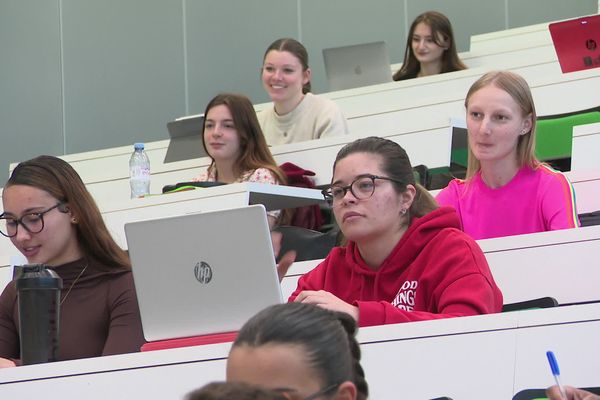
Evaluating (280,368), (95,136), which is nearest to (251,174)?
(280,368)

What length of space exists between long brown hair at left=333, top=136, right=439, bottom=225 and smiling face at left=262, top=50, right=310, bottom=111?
3.13 metres

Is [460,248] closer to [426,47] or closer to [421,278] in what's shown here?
[421,278]

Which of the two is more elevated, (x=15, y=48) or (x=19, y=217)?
(x=15, y=48)

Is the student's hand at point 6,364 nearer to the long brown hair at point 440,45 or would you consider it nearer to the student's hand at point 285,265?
the student's hand at point 285,265

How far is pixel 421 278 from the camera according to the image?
2990 millimetres

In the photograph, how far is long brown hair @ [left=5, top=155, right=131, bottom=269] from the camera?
3461 millimetres

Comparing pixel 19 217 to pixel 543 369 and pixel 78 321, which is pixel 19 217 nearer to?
pixel 78 321

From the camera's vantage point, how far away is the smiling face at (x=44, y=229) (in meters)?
3.43

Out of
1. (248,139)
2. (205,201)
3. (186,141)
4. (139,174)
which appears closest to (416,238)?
(205,201)

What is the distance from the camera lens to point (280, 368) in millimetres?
1726

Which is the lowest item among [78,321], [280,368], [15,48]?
[78,321]

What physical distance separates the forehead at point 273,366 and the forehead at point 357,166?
1.37 meters

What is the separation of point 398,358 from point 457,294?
1.47ft

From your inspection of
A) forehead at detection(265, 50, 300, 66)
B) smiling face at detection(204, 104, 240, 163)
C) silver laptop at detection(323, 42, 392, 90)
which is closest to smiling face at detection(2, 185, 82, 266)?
smiling face at detection(204, 104, 240, 163)
